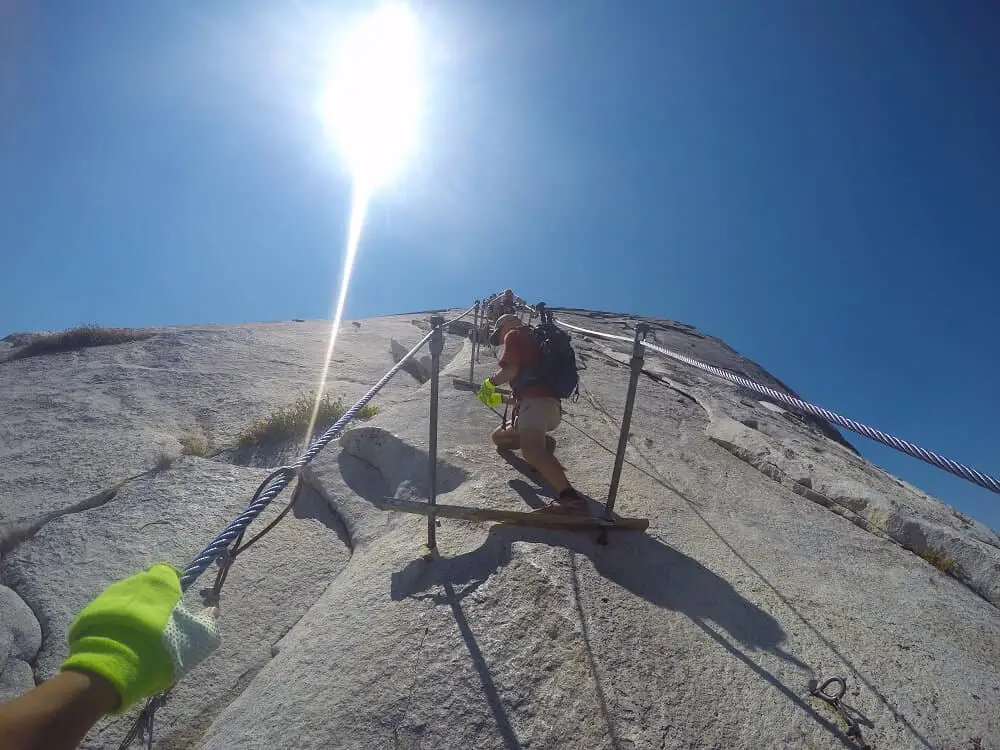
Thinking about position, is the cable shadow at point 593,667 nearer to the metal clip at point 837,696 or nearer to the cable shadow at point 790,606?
the metal clip at point 837,696

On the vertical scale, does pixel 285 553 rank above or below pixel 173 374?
below

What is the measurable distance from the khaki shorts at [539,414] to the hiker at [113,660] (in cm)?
343

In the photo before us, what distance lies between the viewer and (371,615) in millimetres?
3719

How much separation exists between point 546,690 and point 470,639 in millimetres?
572

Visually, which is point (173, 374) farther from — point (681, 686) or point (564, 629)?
point (681, 686)

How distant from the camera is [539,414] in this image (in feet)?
17.1

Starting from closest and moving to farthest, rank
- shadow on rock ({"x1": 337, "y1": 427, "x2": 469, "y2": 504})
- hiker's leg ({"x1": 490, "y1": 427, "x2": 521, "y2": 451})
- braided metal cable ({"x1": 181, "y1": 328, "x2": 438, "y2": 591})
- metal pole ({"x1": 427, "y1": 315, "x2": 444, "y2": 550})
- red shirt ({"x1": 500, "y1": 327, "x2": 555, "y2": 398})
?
braided metal cable ({"x1": 181, "y1": 328, "x2": 438, "y2": 591}) → metal pole ({"x1": 427, "y1": 315, "x2": 444, "y2": 550}) → red shirt ({"x1": 500, "y1": 327, "x2": 555, "y2": 398}) → shadow on rock ({"x1": 337, "y1": 427, "x2": 469, "y2": 504}) → hiker's leg ({"x1": 490, "y1": 427, "x2": 521, "y2": 451})

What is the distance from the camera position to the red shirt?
5.25 m

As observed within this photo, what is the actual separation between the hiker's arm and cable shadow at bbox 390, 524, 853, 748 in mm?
2311

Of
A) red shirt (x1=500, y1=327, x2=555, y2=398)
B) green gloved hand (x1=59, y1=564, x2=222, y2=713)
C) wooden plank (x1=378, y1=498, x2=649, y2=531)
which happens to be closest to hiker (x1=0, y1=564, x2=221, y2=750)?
green gloved hand (x1=59, y1=564, x2=222, y2=713)

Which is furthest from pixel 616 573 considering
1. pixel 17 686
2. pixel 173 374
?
pixel 173 374

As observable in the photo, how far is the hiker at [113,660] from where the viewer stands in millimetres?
1480

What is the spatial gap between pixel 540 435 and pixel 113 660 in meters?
3.77

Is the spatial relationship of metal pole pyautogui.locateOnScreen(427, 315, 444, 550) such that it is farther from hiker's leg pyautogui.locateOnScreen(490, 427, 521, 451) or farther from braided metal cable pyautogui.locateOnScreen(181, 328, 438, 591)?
hiker's leg pyautogui.locateOnScreen(490, 427, 521, 451)
